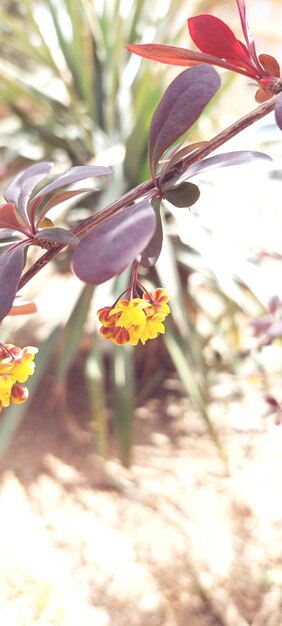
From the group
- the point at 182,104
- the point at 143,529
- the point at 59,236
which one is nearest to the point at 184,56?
the point at 182,104

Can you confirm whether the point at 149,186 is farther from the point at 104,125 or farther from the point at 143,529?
the point at 104,125

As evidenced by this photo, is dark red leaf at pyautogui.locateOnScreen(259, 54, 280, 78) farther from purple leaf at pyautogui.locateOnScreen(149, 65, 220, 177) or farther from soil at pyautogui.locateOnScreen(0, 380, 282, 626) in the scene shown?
soil at pyautogui.locateOnScreen(0, 380, 282, 626)

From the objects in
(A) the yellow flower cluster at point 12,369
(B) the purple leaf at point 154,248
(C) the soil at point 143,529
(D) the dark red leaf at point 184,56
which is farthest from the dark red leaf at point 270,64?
(C) the soil at point 143,529

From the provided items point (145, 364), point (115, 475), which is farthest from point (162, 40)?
point (115, 475)

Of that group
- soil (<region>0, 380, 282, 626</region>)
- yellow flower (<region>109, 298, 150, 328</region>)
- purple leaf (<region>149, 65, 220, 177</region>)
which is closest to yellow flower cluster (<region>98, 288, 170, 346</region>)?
yellow flower (<region>109, 298, 150, 328</region>)

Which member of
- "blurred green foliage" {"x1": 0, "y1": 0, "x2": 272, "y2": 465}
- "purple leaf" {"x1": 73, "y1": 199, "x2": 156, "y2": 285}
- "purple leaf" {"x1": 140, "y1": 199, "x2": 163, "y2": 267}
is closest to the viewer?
"purple leaf" {"x1": 73, "y1": 199, "x2": 156, "y2": 285}

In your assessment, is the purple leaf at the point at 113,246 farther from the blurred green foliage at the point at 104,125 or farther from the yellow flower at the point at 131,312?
the blurred green foliage at the point at 104,125
